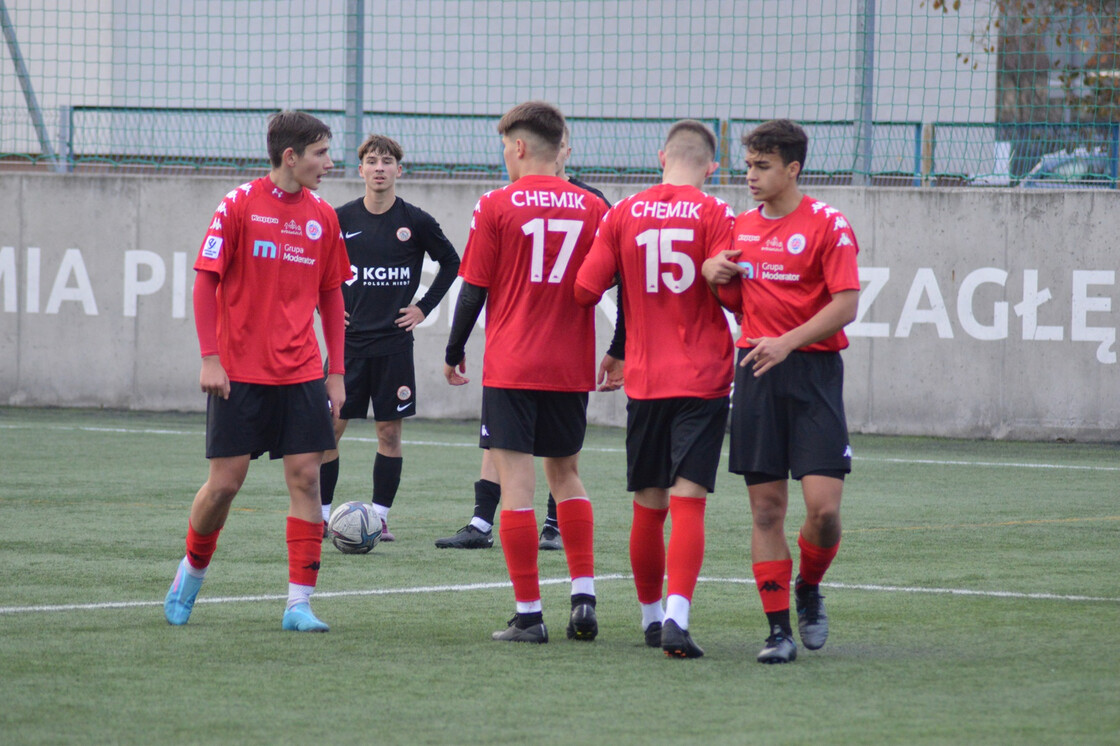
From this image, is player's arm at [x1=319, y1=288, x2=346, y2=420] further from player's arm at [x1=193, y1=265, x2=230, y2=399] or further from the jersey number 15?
the jersey number 15

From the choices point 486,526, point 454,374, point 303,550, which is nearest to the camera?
point 303,550

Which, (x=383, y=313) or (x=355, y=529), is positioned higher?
(x=383, y=313)

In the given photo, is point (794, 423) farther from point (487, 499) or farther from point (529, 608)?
point (487, 499)

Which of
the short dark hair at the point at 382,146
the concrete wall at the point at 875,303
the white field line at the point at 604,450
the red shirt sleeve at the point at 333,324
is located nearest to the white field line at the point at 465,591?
the red shirt sleeve at the point at 333,324

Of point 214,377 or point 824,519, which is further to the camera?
point 214,377

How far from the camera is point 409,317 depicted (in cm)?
800

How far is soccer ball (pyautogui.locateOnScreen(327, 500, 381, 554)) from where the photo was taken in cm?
733

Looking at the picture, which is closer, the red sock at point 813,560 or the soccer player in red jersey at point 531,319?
the red sock at point 813,560

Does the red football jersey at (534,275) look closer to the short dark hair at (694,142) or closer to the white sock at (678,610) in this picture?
the short dark hair at (694,142)

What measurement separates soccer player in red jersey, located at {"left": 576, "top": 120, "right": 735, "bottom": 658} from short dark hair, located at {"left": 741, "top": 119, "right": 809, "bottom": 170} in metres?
0.26

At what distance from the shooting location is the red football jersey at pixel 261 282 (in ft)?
17.8

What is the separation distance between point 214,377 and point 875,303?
9125 millimetres

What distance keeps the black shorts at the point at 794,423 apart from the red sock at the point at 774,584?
0.94 feet

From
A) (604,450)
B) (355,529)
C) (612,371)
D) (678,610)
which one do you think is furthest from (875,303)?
(678,610)
